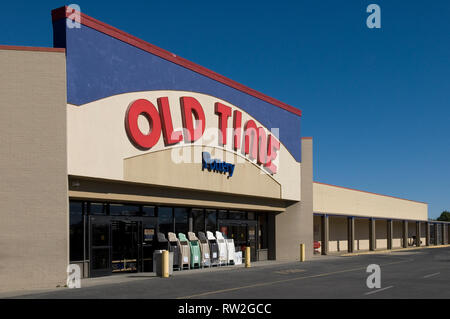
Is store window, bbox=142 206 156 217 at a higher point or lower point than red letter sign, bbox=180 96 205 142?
lower

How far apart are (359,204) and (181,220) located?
28.2 metres

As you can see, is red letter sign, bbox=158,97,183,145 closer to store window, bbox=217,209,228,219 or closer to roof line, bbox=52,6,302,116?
roof line, bbox=52,6,302,116

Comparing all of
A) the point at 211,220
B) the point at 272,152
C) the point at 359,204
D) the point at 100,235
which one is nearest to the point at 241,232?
the point at 211,220

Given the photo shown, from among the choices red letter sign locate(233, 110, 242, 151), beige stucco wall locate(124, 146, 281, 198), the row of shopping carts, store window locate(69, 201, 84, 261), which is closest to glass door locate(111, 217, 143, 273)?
the row of shopping carts

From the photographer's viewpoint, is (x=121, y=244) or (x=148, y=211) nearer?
(x=121, y=244)

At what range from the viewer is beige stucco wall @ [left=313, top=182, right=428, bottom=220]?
45250mm

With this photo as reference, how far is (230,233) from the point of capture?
32.3 meters

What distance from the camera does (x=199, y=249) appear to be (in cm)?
2750

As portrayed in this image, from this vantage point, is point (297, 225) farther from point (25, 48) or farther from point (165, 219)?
point (25, 48)

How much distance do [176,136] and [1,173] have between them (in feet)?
29.6

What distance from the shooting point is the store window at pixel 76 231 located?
867 inches

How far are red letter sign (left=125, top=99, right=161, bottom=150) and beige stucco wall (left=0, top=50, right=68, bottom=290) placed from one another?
3.80 m

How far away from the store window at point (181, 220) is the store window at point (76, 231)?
6401 mm

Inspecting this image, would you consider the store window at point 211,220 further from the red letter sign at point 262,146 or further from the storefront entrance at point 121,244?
the storefront entrance at point 121,244
